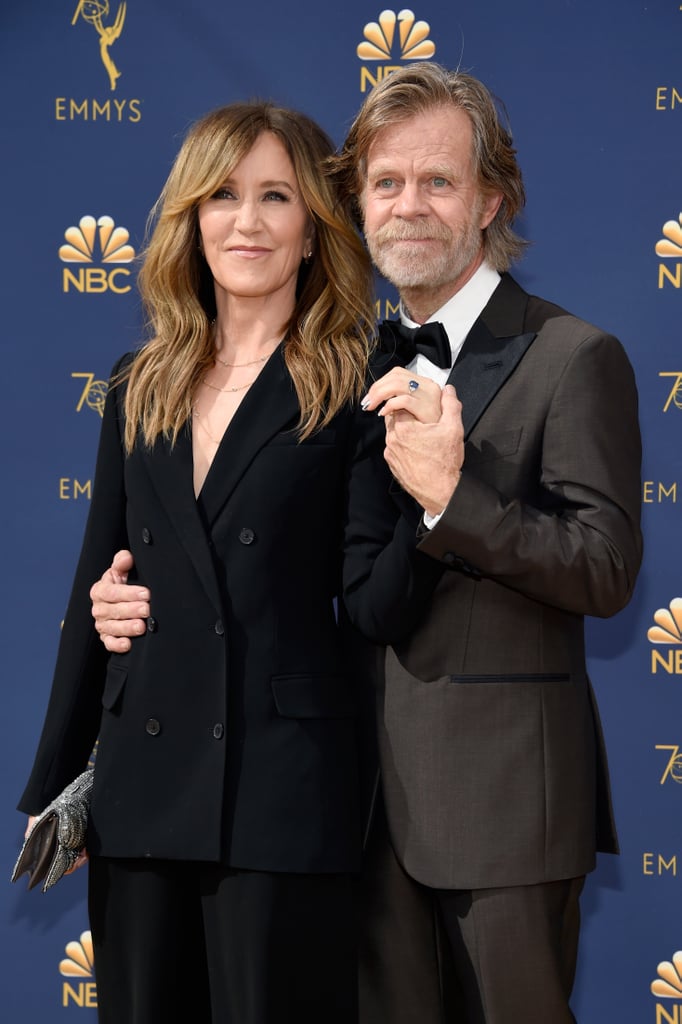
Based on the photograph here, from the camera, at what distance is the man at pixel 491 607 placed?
1950mm

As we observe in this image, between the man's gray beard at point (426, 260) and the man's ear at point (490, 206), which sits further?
the man's ear at point (490, 206)

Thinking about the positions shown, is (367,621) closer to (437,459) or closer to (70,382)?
(437,459)

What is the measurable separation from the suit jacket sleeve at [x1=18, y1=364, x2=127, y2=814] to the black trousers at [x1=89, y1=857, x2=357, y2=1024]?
0.67 feet

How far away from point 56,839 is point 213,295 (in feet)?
3.31

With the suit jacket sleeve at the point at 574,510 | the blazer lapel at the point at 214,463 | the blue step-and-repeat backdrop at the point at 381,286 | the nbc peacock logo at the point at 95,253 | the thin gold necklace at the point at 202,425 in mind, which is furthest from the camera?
the nbc peacock logo at the point at 95,253

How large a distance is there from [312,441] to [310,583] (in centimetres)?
23

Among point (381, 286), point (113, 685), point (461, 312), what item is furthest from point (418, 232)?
point (381, 286)

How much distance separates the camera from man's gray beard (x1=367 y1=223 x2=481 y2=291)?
219cm

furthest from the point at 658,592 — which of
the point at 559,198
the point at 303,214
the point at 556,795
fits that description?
the point at 303,214

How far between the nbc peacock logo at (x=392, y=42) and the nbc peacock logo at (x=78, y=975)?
7.80 ft

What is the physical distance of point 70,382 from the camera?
3.31 meters

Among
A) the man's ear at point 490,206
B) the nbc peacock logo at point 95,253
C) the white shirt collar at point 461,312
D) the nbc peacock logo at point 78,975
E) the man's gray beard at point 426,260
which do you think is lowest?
the nbc peacock logo at point 78,975

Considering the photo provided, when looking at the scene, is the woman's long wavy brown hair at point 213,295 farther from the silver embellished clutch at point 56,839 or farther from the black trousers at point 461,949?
the black trousers at point 461,949

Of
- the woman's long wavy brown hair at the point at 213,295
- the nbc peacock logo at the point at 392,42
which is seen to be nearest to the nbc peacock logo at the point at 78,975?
the woman's long wavy brown hair at the point at 213,295
